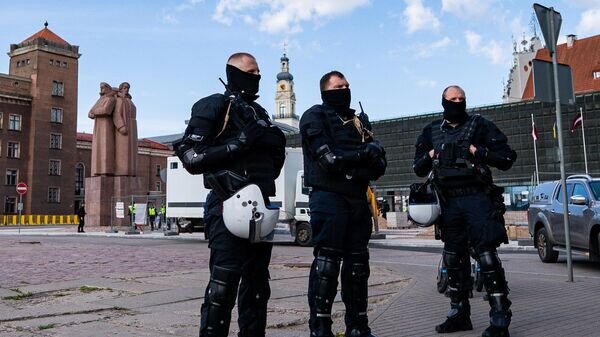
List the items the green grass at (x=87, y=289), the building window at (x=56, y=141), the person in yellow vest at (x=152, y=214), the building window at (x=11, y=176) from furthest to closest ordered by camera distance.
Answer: the building window at (x=56, y=141), the building window at (x=11, y=176), the person in yellow vest at (x=152, y=214), the green grass at (x=87, y=289)

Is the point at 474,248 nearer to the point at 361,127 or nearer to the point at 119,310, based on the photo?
the point at 361,127

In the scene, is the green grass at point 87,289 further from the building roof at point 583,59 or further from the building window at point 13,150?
the building roof at point 583,59

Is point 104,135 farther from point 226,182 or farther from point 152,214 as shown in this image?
point 226,182

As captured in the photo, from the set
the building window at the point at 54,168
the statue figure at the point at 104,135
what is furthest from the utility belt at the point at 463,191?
the building window at the point at 54,168

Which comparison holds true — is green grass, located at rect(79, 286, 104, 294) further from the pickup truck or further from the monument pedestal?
the monument pedestal

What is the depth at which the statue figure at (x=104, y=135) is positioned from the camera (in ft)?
109

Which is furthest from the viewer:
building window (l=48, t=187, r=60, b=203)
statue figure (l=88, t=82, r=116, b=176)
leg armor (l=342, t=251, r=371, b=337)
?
building window (l=48, t=187, r=60, b=203)

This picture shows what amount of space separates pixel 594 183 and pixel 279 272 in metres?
6.06

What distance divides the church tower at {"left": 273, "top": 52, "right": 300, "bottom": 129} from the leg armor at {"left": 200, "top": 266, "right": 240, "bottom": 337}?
168 metres

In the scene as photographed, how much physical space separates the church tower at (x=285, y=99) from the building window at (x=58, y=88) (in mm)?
106189

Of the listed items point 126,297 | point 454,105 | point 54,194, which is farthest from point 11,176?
point 454,105

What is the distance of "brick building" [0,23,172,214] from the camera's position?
63281 millimetres

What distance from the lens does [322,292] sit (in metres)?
4.12

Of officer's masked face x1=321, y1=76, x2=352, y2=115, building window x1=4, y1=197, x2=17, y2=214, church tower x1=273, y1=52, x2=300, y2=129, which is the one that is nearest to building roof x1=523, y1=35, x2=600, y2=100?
building window x1=4, y1=197, x2=17, y2=214
